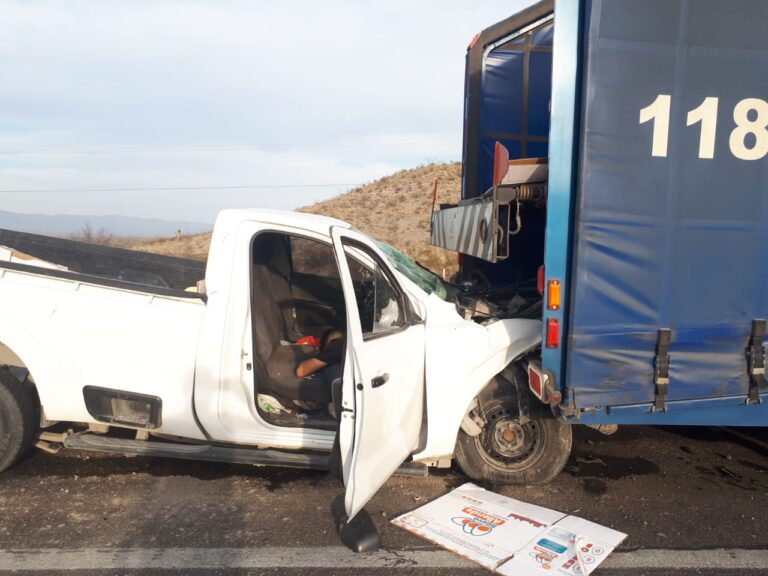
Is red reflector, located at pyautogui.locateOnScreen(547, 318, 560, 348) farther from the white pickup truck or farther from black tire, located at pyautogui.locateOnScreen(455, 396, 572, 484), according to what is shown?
black tire, located at pyautogui.locateOnScreen(455, 396, 572, 484)

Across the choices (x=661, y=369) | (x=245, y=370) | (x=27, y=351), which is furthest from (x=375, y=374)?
(x=27, y=351)

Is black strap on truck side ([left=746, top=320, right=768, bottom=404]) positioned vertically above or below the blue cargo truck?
below

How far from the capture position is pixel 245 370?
353 cm

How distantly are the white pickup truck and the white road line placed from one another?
0.45 m

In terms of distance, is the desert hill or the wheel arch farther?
the desert hill

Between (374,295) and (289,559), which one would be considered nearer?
(289,559)

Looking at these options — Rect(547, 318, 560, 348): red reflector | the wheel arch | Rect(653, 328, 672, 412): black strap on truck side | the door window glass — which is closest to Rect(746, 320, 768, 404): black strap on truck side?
Rect(653, 328, 672, 412): black strap on truck side

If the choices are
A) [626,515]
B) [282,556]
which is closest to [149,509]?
[282,556]

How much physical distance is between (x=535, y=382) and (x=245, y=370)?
176cm

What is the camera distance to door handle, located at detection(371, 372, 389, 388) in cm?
303

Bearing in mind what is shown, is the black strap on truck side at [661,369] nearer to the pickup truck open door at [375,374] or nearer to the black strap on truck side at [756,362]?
the black strap on truck side at [756,362]

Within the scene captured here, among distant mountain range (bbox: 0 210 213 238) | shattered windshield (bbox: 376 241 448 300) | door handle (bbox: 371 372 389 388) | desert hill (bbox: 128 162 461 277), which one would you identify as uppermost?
shattered windshield (bbox: 376 241 448 300)

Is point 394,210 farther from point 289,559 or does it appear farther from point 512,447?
point 289,559

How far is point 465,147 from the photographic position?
592 centimetres
